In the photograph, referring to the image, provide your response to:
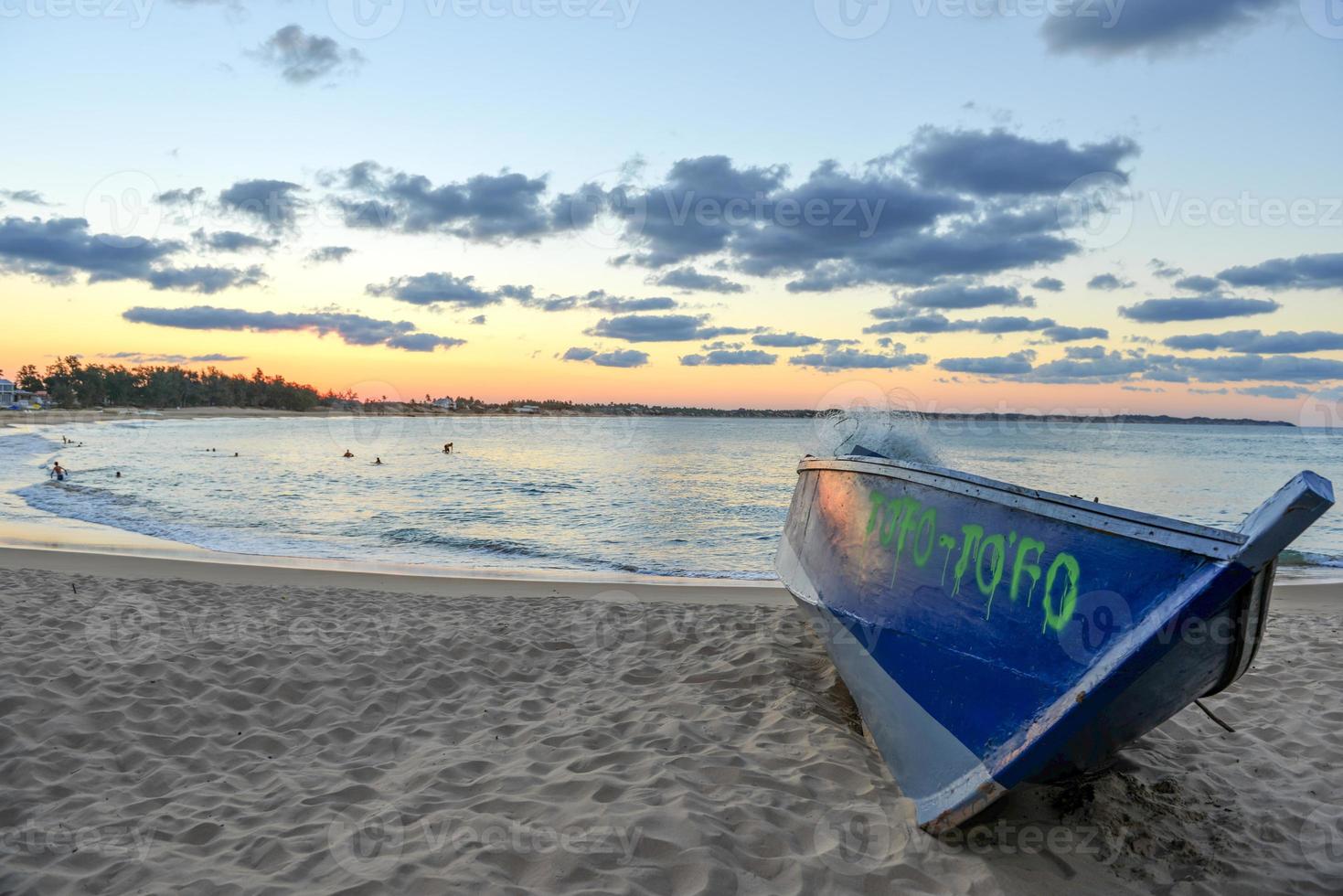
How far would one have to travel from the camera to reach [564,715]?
4.90 metres

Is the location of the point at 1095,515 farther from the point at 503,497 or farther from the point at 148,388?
the point at 148,388

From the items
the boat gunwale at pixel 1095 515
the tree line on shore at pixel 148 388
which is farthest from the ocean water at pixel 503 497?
the tree line on shore at pixel 148 388

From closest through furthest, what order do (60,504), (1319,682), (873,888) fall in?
1. (873,888)
2. (1319,682)
3. (60,504)

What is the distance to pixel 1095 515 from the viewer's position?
120 inches

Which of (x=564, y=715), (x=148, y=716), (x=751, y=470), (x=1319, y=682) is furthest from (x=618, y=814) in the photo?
(x=751, y=470)

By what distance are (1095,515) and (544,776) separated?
303 cm

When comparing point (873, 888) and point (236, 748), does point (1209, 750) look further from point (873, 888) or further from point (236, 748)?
point (236, 748)

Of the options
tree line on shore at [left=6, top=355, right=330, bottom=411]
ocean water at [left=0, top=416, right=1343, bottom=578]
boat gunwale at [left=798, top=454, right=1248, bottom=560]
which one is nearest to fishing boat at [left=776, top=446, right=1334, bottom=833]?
boat gunwale at [left=798, top=454, right=1248, bottom=560]

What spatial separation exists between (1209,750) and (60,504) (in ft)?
71.9

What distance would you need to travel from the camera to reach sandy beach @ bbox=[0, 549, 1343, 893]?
314 centimetres

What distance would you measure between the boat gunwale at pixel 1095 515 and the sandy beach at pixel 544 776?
5.16 feet

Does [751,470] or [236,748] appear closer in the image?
[236,748]

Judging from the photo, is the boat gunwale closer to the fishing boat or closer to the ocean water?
the fishing boat

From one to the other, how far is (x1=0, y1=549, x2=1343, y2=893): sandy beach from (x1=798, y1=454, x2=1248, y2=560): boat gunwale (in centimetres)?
157
